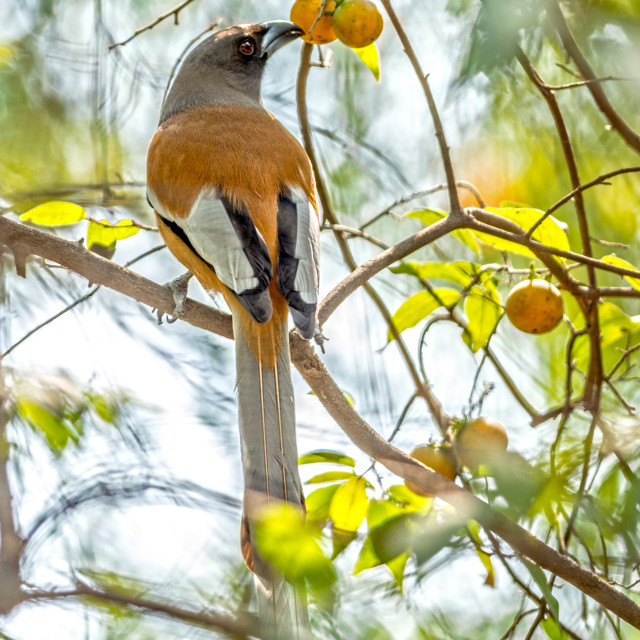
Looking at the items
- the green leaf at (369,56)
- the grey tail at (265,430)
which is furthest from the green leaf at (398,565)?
the green leaf at (369,56)

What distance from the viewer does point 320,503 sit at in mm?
2391

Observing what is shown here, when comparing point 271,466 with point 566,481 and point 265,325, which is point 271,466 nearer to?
point 265,325

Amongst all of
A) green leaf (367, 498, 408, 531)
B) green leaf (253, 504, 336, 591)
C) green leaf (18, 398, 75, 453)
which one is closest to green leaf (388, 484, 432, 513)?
green leaf (367, 498, 408, 531)

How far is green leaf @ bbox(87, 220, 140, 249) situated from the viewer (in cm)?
270

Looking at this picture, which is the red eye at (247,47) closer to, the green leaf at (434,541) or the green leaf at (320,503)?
the green leaf at (320,503)

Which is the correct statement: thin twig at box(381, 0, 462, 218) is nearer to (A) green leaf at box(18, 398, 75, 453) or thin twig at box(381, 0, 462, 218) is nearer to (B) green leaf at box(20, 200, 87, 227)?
(B) green leaf at box(20, 200, 87, 227)

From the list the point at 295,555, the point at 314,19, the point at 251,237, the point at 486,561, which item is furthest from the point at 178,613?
the point at 314,19

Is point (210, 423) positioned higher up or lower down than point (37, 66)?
lower down

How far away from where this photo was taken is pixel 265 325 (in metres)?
2.53

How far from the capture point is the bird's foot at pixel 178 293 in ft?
8.02

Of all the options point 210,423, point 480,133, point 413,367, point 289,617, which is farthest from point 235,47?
point 289,617

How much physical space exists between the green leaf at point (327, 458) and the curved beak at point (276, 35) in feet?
6.37

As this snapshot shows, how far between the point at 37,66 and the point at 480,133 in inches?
75.0

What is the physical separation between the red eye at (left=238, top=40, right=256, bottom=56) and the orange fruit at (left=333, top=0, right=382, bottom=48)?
132 centimetres
